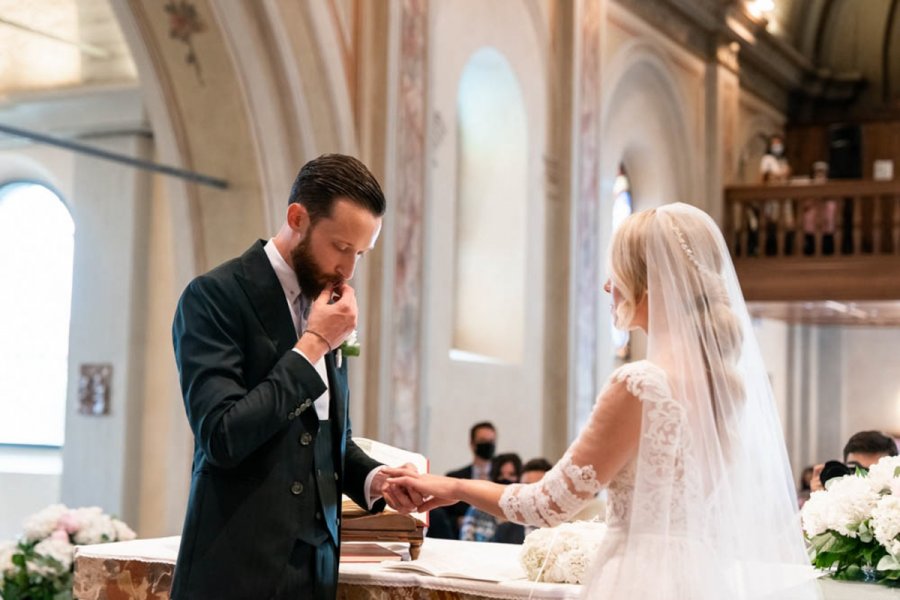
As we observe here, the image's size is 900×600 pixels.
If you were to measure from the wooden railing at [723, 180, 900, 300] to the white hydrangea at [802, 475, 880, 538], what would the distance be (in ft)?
41.9

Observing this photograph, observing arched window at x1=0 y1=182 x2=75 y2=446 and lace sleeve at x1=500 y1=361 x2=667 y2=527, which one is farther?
arched window at x1=0 y1=182 x2=75 y2=446

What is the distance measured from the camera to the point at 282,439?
310 cm

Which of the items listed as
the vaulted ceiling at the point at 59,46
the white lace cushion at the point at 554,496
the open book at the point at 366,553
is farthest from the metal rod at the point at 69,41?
the white lace cushion at the point at 554,496

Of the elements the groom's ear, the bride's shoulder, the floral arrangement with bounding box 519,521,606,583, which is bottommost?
the floral arrangement with bounding box 519,521,606,583

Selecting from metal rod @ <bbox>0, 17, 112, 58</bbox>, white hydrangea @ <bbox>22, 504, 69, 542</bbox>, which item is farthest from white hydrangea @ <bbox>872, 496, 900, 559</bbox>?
metal rod @ <bbox>0, 17, 112, 58</bbox>

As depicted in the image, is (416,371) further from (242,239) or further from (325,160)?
(325,160)

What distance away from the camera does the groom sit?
117 inches

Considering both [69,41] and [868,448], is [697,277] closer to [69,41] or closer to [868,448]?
[868,448]

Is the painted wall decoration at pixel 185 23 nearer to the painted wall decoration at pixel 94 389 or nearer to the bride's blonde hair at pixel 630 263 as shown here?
the painted wall decoration at pixel 94 389

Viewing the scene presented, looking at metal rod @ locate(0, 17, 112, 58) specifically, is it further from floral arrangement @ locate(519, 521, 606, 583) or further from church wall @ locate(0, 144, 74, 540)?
floral arrangement @ locate(519, 521, 606, 583)

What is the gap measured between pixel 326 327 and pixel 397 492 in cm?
64

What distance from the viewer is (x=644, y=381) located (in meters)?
3.09

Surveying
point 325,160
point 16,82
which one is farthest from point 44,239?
point 325,160

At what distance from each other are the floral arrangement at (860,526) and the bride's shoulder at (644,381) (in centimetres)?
71
